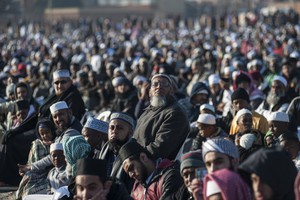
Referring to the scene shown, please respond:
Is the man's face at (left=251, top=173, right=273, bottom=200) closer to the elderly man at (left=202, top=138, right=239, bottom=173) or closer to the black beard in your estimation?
the elderly man at (left=202, top=138, right=239, bottom=173)

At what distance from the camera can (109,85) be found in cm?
2002

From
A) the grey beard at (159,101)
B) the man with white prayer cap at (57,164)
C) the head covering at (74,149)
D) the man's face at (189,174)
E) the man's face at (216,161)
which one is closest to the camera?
the man's face at (216,161)

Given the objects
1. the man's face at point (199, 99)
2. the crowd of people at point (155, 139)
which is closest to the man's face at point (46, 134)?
the crowd of people at point (155, 139)

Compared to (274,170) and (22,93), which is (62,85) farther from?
(274,170)

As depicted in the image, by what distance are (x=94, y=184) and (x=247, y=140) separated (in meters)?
3.09

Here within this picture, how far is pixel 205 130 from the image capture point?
11750 millimetres

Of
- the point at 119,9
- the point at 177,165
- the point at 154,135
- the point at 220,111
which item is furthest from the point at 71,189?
the point at 119,9

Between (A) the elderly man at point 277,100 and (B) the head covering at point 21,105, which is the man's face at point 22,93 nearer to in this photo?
(B) the head covering at point 21,105

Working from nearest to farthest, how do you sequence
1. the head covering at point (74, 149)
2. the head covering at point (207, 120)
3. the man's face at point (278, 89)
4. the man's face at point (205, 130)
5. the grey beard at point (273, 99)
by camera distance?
the head covering at point (74, 149)
the man's face at point (205, 130)
the head covering at point (207, 120)
the grey beard at point (273, 99)
the man's face at point (278, 89)

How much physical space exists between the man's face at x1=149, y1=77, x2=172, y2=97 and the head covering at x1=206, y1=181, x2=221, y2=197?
4284 mm

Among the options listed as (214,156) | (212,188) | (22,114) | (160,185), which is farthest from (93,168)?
(22,114)

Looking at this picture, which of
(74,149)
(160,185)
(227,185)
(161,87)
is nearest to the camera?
(227,185)

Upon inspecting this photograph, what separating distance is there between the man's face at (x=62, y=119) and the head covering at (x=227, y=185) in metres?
5.15

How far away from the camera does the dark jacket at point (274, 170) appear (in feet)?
20.5
